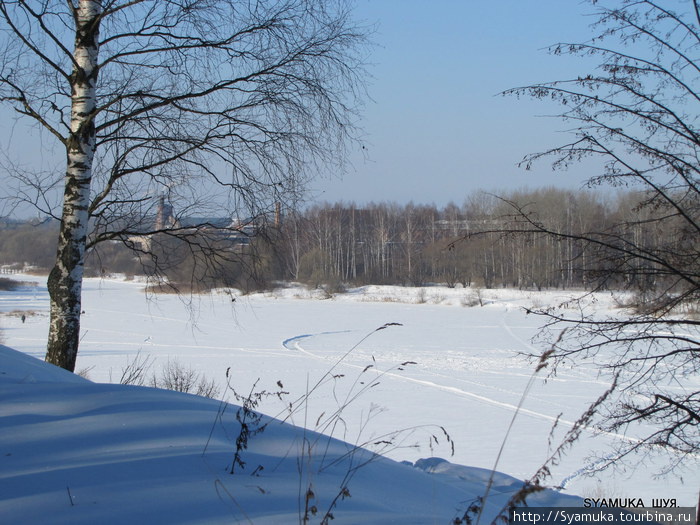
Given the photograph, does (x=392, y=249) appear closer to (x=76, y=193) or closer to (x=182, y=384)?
(x=182, y=384)

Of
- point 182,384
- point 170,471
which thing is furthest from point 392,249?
point 170,471

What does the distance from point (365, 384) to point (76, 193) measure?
8134 mm

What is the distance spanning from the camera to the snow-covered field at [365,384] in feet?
8.81

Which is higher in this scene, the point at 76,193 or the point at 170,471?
the point at 76,193

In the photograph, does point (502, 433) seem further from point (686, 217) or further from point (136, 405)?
point (136, 405)

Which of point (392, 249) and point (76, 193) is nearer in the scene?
point (76, 193)

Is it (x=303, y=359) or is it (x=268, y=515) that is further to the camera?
(x=303, y=359)

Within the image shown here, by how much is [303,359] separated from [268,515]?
15.6 meters

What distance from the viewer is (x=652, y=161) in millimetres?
3664

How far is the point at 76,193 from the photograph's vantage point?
5.14m

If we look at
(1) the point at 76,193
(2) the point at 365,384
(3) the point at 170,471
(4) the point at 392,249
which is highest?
(4) the point at 392,249

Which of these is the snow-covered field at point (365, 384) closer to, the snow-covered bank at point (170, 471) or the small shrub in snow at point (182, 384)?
the snow-covered bank at point (170, 471)

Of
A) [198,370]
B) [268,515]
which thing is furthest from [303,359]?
[268,515]

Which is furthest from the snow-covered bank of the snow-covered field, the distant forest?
the distant forest
